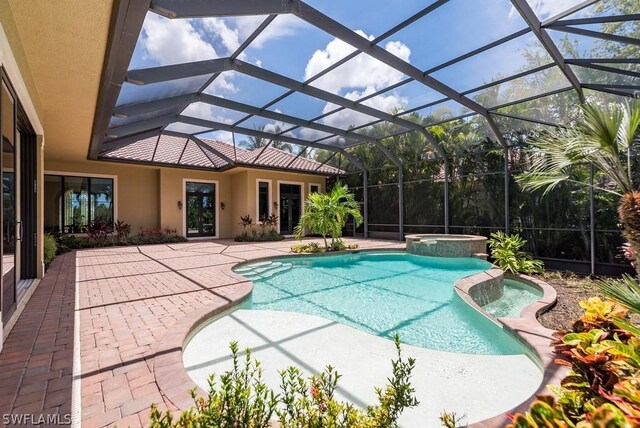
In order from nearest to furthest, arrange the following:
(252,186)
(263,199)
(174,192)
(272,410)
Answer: (272,410) → (174,192) → (252,186) → (263,199)

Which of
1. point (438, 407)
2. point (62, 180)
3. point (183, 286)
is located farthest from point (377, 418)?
point (62, 180)

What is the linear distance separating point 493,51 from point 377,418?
8.02 m

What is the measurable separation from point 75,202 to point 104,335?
12312 mm

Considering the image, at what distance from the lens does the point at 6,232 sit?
13.3 feet

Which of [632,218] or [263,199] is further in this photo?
[263,199]

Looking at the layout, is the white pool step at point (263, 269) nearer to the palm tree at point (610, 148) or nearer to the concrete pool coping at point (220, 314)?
the concrete pool coping at point (220, 314)

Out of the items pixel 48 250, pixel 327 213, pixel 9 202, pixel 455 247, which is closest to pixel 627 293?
pixel 9 202

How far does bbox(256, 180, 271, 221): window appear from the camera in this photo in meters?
16.0

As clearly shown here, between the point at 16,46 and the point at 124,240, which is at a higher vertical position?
the point at 16,46

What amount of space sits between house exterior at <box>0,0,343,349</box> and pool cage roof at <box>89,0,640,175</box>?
49 cm

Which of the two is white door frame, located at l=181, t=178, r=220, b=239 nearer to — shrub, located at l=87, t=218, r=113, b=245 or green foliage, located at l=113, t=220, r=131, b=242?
green foliage, located at l=113, t=220, r=131, b=242

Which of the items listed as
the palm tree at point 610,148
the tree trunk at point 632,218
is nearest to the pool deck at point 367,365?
the tree trunk at point 632,218

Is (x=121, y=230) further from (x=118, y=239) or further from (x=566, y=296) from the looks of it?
(x=566, y=296)

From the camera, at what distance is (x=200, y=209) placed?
15.7 meters
